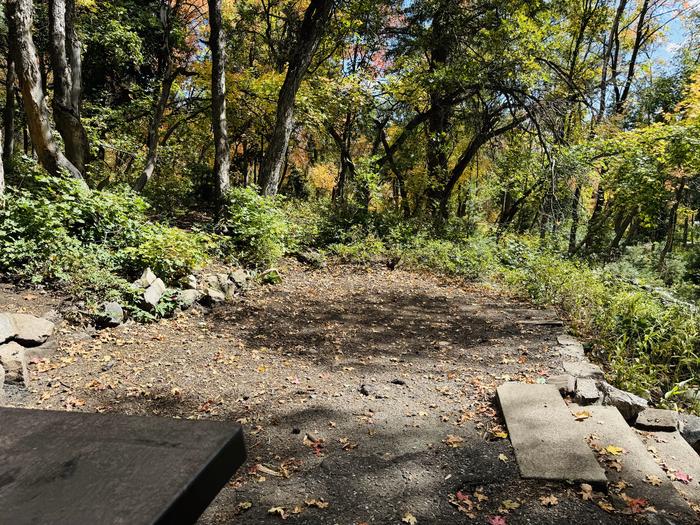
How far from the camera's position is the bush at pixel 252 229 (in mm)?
7691

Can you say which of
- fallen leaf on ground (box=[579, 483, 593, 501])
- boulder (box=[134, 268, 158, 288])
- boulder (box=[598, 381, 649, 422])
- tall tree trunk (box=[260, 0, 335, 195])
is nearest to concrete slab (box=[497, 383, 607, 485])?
fallen leaf on ground (box=[579, 483, 593, 501])

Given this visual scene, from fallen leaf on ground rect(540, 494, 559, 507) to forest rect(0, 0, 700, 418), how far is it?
2.26 meters

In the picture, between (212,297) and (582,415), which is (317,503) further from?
(212,297)

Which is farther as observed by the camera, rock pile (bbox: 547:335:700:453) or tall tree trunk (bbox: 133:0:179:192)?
tall tree trunk (bbox: 133:0:179:192)

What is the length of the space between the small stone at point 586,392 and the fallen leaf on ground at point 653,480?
94 centimetres

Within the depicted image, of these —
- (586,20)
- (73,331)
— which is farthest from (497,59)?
(73,331)

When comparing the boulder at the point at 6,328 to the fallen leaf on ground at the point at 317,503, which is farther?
the boulder at the point at 6,328

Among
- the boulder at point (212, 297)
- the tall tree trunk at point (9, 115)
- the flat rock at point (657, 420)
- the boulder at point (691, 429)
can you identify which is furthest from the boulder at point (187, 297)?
the tall tree trunk at point (9, 115)

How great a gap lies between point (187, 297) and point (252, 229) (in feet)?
7.19

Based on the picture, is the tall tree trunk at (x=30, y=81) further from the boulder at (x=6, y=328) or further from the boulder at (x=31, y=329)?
the boulder at (x=6, y=328)

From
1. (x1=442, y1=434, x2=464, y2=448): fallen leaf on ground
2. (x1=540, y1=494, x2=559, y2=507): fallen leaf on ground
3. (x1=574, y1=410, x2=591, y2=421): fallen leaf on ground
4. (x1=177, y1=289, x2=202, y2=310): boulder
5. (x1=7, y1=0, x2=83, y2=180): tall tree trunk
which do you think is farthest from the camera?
(x1=7, y1=0, x2=83, y2=180): tall tree trunk

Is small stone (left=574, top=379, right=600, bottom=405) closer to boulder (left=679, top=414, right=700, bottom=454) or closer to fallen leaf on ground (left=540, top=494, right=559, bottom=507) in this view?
boulder (left=679, top=414, right=700, bottom=454)

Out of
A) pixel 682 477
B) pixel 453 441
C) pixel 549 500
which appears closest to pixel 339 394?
pixel 453 441

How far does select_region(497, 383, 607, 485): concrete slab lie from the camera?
2701mm
